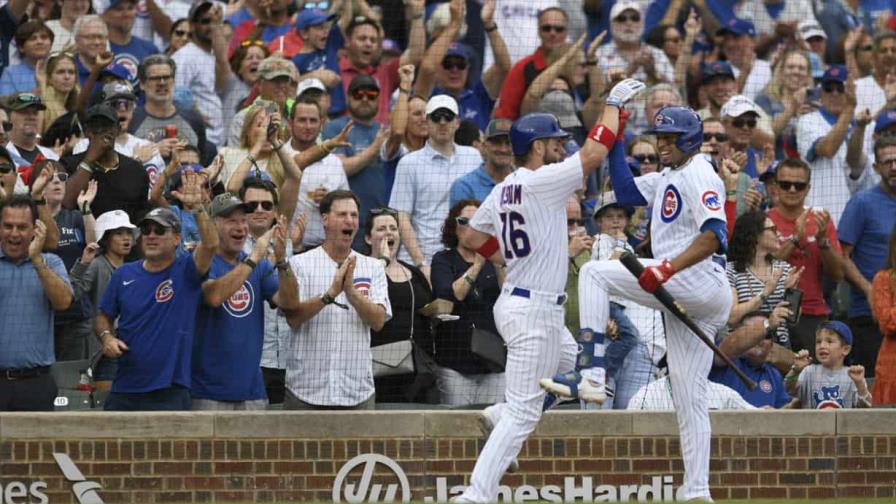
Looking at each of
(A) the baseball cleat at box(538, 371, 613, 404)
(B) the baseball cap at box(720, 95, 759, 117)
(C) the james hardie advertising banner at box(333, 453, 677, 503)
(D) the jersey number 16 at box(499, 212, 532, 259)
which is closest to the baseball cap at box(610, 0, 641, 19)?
(B) the baseball cap at box(720, 95, 759, 117)

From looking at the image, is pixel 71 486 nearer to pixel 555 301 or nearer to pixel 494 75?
pixel 555 301

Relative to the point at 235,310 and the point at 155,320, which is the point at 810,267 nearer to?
the point at 235,310

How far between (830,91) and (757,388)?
401cm

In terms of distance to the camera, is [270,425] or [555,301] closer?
[555,301]

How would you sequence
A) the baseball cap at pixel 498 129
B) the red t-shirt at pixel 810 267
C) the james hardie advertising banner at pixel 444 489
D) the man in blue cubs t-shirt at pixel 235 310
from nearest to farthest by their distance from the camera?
the man in blue cubs t-shirt at pixel 235 310 → the james hardie advertising banner at pixel 444 489 → the baseball cap at pixel 498 129 → the red t-shirt at pixel 810 267

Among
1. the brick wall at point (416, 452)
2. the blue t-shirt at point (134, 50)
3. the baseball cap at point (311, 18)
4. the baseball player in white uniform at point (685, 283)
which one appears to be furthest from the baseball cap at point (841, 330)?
the blue t-shirt at point (134, 50)

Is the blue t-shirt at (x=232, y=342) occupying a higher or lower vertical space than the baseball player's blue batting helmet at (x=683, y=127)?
lower

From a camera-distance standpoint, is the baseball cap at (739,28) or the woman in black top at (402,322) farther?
the baseball cap at (739,28)

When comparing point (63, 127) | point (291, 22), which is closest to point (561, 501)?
point (63, 127)

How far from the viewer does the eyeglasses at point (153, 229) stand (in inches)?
368

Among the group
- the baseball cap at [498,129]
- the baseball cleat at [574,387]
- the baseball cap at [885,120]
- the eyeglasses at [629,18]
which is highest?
the eyeglasses at [629,18]

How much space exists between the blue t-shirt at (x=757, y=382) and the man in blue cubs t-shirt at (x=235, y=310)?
2885 mm

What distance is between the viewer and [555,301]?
317 inches

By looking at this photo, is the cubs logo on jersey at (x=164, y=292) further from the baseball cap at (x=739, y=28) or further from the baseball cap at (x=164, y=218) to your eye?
the baseball cap at (x=739, y=28)
